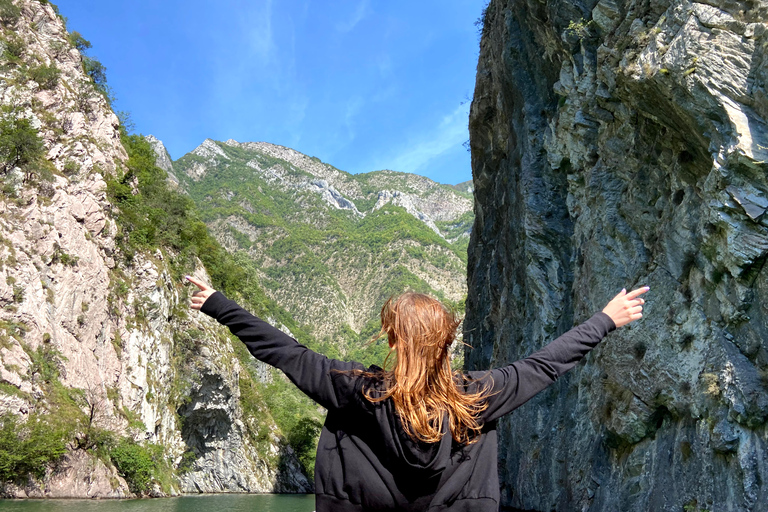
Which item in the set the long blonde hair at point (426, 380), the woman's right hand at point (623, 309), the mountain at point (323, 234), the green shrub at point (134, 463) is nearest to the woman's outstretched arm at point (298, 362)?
the long blonde hair at point (426, 380)

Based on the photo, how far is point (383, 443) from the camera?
191cm

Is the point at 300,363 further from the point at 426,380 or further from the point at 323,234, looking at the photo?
the point at 323,234

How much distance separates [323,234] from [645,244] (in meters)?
113

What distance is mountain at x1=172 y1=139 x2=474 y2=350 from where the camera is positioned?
328ft

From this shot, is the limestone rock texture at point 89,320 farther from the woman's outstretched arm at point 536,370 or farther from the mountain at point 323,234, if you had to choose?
the mountain at point 323,234

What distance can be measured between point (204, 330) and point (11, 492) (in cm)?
1465

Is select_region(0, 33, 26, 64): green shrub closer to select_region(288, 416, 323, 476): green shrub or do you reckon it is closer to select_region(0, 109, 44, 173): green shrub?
select_region(0, 109, 44, 173): green shrub

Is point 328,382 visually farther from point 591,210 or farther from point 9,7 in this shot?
point 9,7

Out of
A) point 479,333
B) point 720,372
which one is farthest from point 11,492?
point 720,372

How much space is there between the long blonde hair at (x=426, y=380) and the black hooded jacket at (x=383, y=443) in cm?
4

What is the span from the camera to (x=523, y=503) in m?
18.5

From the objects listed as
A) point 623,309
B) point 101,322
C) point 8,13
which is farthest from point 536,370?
point 8,13

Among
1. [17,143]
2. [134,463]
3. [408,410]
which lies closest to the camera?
[408,410]

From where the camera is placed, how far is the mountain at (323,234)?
9988 centimetres
